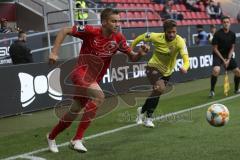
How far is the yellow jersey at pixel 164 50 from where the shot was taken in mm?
9227

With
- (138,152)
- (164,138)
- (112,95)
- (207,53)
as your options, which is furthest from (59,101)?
(207,53)

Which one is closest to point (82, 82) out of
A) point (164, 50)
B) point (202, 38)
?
point (164, 50)

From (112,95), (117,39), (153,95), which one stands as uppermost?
(117,39)

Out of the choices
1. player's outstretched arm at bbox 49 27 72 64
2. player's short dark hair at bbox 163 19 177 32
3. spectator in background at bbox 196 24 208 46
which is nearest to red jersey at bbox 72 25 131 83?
player's outstretched arm at bbox 49 27 72 64

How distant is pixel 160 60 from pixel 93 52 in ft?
8.41

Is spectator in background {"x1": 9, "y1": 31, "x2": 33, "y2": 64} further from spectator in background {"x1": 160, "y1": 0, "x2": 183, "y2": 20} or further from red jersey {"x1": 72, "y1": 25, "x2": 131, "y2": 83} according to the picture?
spectator in background {"x1": 160, "y1": 0, "x2": 183, "y2": 20}

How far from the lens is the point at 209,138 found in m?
7.83

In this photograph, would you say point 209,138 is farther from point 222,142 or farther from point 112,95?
point 112,95

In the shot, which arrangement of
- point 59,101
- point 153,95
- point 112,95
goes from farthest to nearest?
point 112,95 → point 59,101 → point 153,95

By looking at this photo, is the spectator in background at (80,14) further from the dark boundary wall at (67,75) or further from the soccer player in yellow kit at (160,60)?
the soccer player in yellow kit at (160,60)

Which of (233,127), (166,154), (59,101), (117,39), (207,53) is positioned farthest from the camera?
(207,53)

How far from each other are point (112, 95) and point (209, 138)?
6.84 m

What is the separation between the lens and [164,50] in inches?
368

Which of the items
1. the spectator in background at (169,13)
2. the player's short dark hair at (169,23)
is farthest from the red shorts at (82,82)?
the spectator in background at (169,13)
